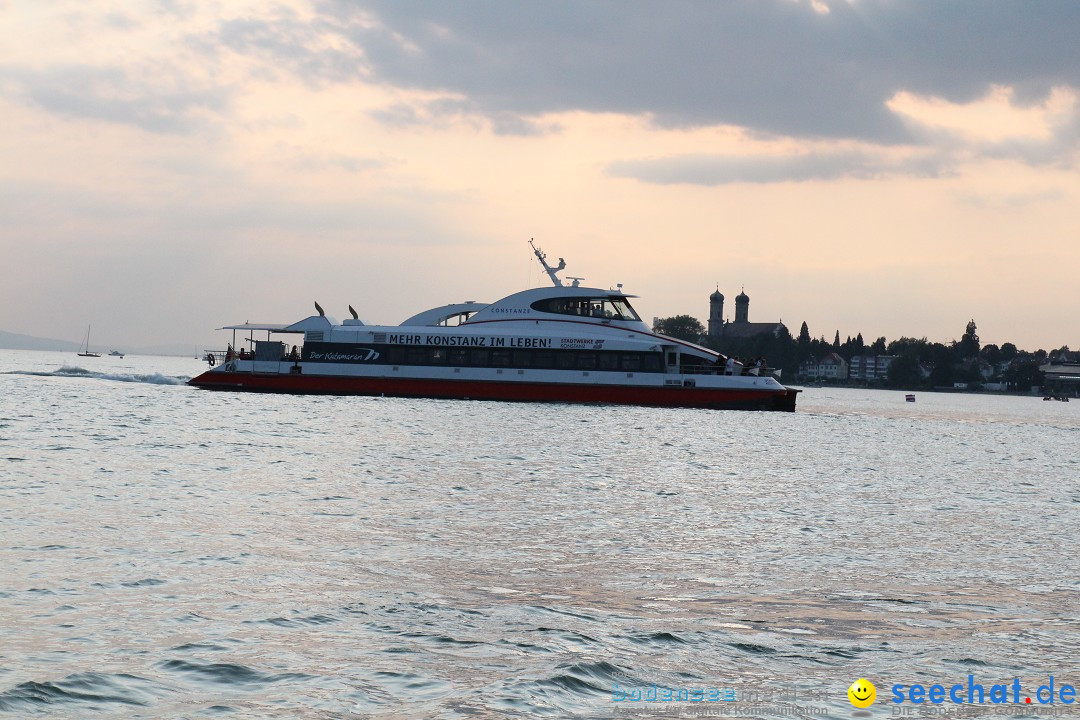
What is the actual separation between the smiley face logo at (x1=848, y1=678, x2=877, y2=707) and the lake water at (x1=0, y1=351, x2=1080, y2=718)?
0.27 ft

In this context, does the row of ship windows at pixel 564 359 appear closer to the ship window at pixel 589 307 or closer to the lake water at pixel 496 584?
the ship window at pixel 589 307

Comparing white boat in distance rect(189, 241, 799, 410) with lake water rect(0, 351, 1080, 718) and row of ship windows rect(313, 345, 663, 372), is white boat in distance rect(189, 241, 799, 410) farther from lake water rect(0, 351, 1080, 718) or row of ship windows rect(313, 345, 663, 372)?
lake water rect(0, 351, 1080, 718)

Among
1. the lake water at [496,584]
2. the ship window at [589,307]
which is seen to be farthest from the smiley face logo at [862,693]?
the ship window at [589,307]

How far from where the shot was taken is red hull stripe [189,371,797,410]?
52938 mm

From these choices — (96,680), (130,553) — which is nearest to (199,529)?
(130,553)

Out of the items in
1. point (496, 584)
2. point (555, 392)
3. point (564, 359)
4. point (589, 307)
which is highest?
point (589, 307)

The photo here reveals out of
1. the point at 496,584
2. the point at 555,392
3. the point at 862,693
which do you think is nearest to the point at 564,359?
the point at 555,392

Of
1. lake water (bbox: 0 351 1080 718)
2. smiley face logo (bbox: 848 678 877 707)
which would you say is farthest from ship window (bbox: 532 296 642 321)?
smiley face logo (bbox: 848 678 877 707)

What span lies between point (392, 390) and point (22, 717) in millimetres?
47699

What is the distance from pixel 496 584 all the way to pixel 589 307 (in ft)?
148

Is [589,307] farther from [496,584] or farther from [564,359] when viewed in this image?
[496,584]

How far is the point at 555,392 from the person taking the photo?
53219 millimetres

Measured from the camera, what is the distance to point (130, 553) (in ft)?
39.4

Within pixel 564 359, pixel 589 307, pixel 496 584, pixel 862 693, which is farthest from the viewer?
pixel 589 307
